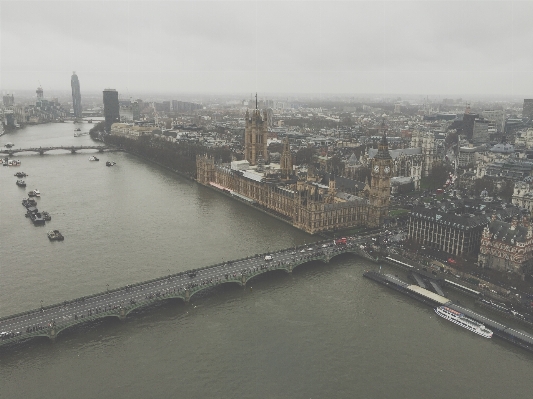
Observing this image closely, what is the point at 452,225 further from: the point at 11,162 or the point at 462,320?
the point at 11,162

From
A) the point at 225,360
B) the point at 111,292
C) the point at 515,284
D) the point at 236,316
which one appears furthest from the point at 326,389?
the point at 515,284

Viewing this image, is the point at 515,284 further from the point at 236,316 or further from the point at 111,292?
A: the point at 111,292

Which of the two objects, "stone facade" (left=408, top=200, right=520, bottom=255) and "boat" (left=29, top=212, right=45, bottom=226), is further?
"boat" (left=29, top=212, right=45, bottom=226)

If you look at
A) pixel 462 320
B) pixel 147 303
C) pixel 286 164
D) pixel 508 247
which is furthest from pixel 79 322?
pixel 286 164

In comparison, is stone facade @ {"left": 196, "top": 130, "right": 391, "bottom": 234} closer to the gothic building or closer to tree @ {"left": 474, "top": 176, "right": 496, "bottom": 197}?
the gothic building

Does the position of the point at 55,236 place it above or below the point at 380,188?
below

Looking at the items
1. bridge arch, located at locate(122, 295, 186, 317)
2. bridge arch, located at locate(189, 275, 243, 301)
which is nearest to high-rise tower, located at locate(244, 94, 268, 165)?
bridge arch, located at locate(189, 275, 243, 301)
